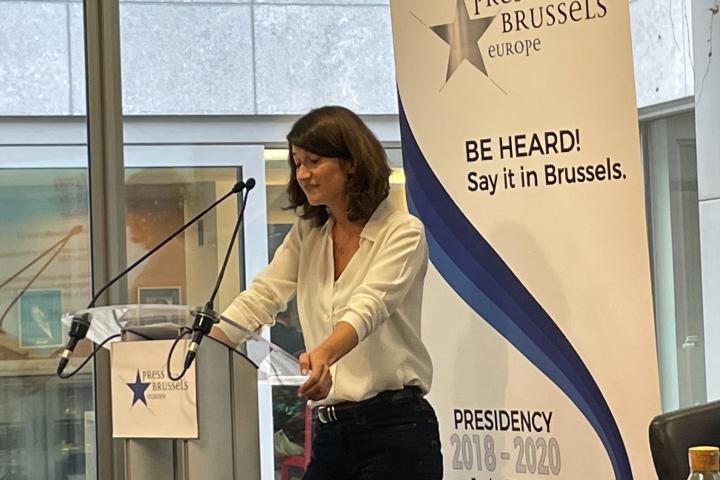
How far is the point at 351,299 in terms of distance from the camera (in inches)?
95.9

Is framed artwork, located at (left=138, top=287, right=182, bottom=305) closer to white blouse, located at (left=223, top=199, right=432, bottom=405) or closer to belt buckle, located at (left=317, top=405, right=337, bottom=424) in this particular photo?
white blouse, located at (left=223, top=199, right=432, bottom=405)

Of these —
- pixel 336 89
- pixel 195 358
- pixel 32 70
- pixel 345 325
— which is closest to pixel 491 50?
pixel 336 89

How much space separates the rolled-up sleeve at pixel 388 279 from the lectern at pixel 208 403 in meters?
0.18

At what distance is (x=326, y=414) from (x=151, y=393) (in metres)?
0.45

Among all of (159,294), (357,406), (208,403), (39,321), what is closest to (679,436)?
(357,406)

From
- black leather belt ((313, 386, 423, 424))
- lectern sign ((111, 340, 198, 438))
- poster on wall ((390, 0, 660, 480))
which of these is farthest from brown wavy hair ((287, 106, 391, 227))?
poster on wall ((390, 0, 660, 480))

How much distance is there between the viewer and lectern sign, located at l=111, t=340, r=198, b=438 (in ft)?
7.45

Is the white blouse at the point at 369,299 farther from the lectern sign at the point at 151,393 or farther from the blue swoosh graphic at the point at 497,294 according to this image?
the blue swoosh graphic at the point at 497,294

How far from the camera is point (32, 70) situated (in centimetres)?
400

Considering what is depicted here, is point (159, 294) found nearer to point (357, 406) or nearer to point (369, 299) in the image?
point (357, 406)

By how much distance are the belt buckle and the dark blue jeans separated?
0.01 m

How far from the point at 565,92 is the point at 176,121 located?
5.21ft

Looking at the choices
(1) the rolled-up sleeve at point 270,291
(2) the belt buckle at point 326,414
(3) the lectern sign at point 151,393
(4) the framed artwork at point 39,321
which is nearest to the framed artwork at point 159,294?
(4) the framed artwork at point 39,321

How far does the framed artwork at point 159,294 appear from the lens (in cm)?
409
